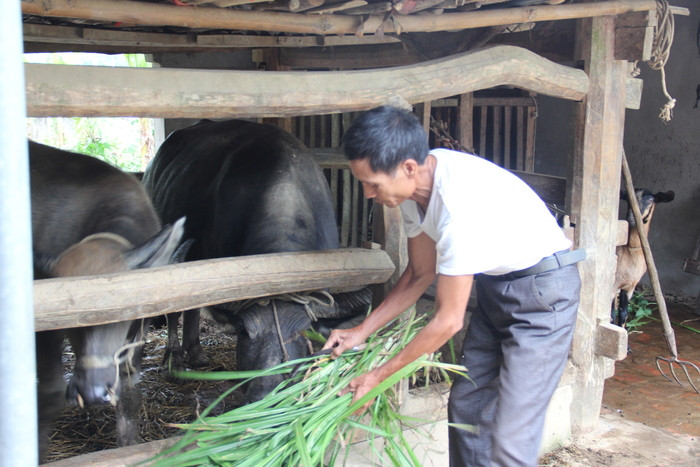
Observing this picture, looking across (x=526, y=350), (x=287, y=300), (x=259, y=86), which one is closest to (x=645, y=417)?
(x=526, y=350)

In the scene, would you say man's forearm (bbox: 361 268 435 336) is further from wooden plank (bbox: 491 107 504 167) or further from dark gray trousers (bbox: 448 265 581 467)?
wooden plank (bbox: 491 107 504 167)

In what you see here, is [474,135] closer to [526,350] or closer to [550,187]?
[550,187]

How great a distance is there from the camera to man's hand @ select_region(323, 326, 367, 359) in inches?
105

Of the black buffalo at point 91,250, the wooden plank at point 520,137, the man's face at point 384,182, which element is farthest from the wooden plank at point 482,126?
the man's face at point 384,182

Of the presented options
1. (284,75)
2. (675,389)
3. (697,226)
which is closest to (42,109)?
(284,75)

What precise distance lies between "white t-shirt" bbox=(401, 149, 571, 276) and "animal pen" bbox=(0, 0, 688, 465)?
724 millimetres

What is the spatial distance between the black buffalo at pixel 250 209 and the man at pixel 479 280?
0.51 m

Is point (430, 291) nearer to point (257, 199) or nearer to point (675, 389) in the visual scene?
point (257, 199)

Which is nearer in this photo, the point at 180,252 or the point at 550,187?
the point at 180,252

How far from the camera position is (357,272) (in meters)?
3.15

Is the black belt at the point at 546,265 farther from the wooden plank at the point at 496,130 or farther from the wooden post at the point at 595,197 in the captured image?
the wooden plank at the point at 496,130

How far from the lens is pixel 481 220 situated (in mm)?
2229

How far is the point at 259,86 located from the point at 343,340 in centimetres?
112

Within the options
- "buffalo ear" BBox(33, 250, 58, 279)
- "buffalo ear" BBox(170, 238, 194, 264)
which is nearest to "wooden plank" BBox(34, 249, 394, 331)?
"buffalo ear" BBox(170, 238, 194, 264)
